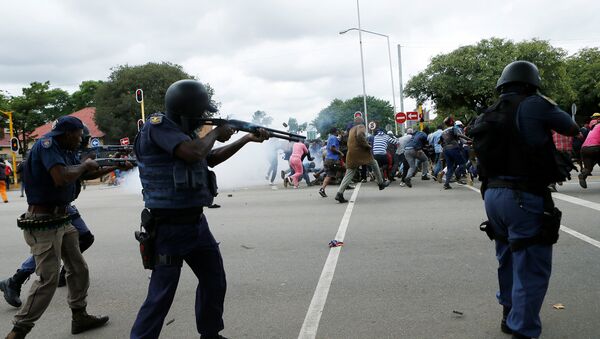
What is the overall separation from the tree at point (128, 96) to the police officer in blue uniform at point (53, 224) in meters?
41.9

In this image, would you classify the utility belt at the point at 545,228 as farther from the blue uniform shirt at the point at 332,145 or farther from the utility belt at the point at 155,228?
the blue uniform shirt at the point at 332,145

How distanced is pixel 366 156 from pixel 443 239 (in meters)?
3.91

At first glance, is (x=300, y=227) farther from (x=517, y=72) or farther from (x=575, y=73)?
(x=575, y=73)

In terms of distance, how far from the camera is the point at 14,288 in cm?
453

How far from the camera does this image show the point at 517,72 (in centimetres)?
305

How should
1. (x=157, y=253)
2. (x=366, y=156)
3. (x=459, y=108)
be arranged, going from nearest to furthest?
(x=157, y=253), (x=366, y=156), (x=459, y=108)

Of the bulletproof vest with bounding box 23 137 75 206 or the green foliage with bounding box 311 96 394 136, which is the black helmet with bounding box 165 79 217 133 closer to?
the bulletproof vest with bounding box 23 137 75 206

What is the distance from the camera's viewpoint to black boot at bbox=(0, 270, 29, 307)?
446 cm

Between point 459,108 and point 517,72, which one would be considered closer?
point 517,72

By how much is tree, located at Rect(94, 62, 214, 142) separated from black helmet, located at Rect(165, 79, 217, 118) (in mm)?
42883

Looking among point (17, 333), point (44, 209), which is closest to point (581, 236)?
point (44, 209)

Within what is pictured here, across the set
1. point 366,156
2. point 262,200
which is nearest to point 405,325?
point 366,156

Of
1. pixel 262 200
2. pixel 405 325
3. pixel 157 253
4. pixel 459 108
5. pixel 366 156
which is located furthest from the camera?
pixel 459 108

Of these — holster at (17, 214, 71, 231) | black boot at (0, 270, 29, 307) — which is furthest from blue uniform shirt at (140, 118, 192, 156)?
black boot at (0, 270, 29, 307)
